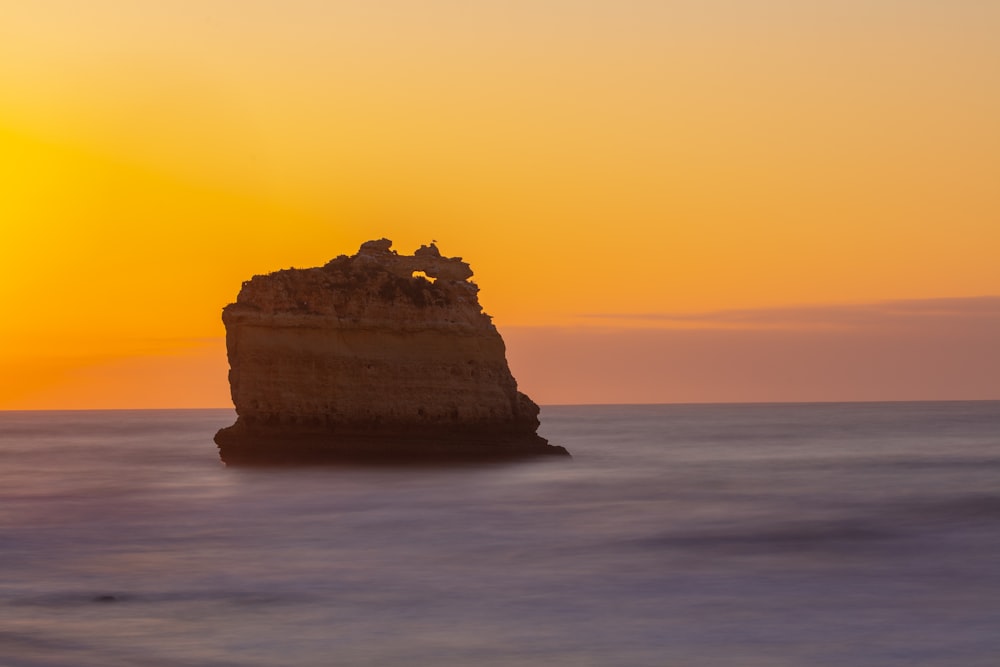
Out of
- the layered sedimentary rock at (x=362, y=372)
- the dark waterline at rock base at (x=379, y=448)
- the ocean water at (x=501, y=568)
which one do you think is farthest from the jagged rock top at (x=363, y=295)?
the ocean water at (x=501, y=568)

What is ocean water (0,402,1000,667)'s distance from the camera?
60.0 ft

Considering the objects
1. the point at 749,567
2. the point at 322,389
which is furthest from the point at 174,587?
the point at 322,389

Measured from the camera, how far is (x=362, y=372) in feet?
150

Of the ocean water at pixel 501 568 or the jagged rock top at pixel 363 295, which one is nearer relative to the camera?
the ocean water at pixel 501 568

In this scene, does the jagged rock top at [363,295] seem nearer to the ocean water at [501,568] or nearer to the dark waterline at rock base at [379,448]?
the dark waterline at rock base at [379,448]

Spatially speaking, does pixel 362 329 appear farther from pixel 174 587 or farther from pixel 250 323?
pixel 174 587

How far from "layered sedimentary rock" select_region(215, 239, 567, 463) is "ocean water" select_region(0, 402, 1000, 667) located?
93.8 inches

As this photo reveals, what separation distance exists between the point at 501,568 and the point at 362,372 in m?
20.7

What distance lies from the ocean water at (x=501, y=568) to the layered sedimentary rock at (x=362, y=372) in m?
2.38

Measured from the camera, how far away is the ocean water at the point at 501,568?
18.3 metres

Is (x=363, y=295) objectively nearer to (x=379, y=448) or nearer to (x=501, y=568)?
(x=379, y=448)

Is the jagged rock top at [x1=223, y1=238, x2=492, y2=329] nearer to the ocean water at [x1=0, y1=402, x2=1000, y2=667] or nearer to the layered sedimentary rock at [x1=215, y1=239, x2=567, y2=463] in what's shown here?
the layered sedimentary rock at [x1=215, y1=239, x2=567, y2=463]

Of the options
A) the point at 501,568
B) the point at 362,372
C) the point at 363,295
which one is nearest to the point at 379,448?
the point at 362,372

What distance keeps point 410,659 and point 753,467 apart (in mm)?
37046
